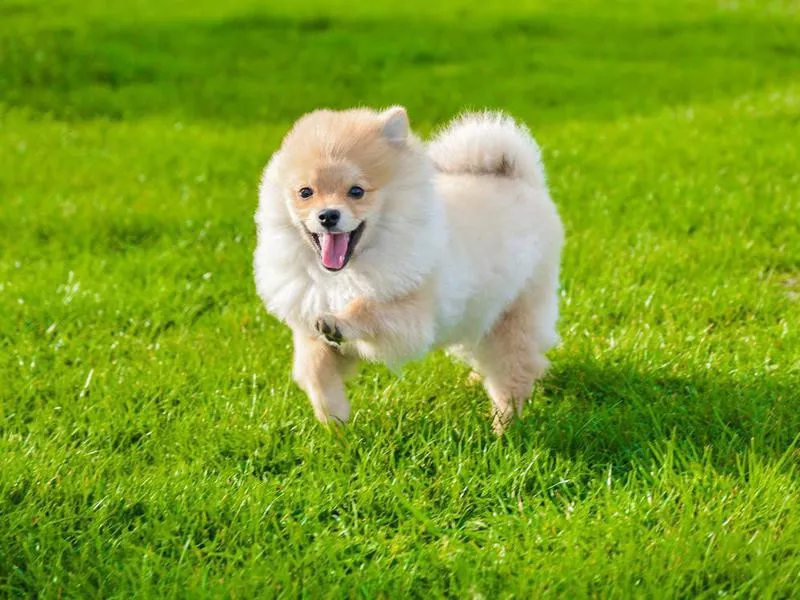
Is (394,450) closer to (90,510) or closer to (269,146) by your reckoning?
(90,510)

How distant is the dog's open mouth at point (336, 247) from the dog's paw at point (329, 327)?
0.19 metres

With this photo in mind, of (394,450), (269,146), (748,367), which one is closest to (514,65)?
(269,146)

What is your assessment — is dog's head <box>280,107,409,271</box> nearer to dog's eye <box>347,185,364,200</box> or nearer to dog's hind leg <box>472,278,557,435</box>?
dog's eye <box>347,185,364,200</box>

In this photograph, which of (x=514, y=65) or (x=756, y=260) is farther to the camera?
(x=514, y=65)

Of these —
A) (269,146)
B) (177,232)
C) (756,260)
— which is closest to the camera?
(756,260)

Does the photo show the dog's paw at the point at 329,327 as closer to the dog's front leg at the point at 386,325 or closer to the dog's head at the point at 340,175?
the dog's front leg at the point at 386,325

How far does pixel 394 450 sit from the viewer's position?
340 centimetres

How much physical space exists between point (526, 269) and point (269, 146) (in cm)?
522

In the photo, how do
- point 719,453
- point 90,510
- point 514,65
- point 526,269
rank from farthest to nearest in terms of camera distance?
point 514,65 < point 526,269 < point 719,453 < point 90,510

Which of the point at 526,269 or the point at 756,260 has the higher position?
the point at 526,269

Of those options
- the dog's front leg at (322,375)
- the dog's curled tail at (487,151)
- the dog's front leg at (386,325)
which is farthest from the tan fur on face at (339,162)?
the dog's curled tail at (487,151)

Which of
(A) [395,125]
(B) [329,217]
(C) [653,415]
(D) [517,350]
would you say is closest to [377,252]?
(B) [329,217]

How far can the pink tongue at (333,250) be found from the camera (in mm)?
2998

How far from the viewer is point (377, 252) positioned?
313 cm
